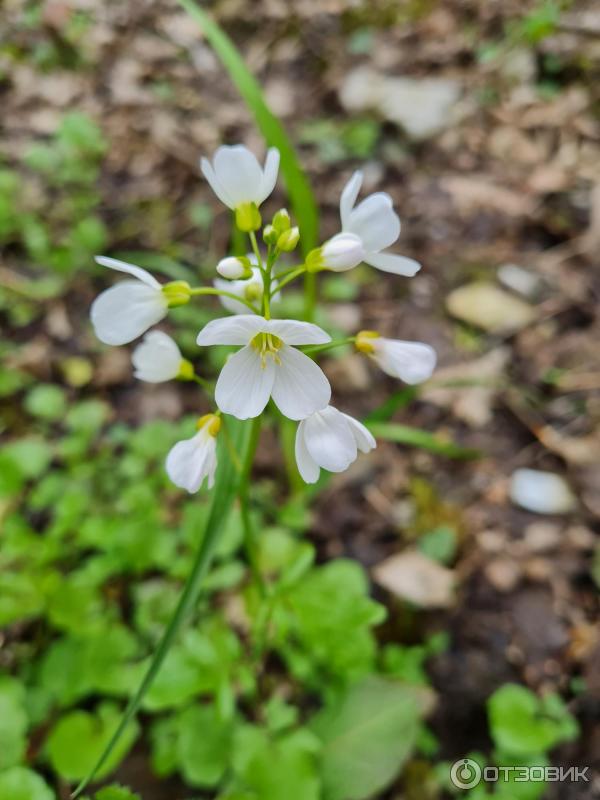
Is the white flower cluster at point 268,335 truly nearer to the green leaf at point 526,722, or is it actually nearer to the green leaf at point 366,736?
the green leaf at point 366,736


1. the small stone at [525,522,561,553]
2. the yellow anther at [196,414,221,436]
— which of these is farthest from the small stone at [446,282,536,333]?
the yellow anther at [196,414,221,436]

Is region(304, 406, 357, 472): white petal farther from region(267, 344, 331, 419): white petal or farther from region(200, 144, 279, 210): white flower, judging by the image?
region(200, 144, 279, 210): white flower

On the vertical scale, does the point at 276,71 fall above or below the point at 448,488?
above

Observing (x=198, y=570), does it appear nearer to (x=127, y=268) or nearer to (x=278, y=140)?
(x=127, y=268)

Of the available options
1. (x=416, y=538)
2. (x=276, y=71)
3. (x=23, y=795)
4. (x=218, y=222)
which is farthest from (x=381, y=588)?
(x=276, y=71)

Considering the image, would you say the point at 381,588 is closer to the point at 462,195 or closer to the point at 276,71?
the point at 462,195

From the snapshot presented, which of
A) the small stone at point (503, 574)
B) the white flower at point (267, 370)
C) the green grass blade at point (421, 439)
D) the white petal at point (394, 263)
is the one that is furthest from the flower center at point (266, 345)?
the small stone at point (503, 574)
